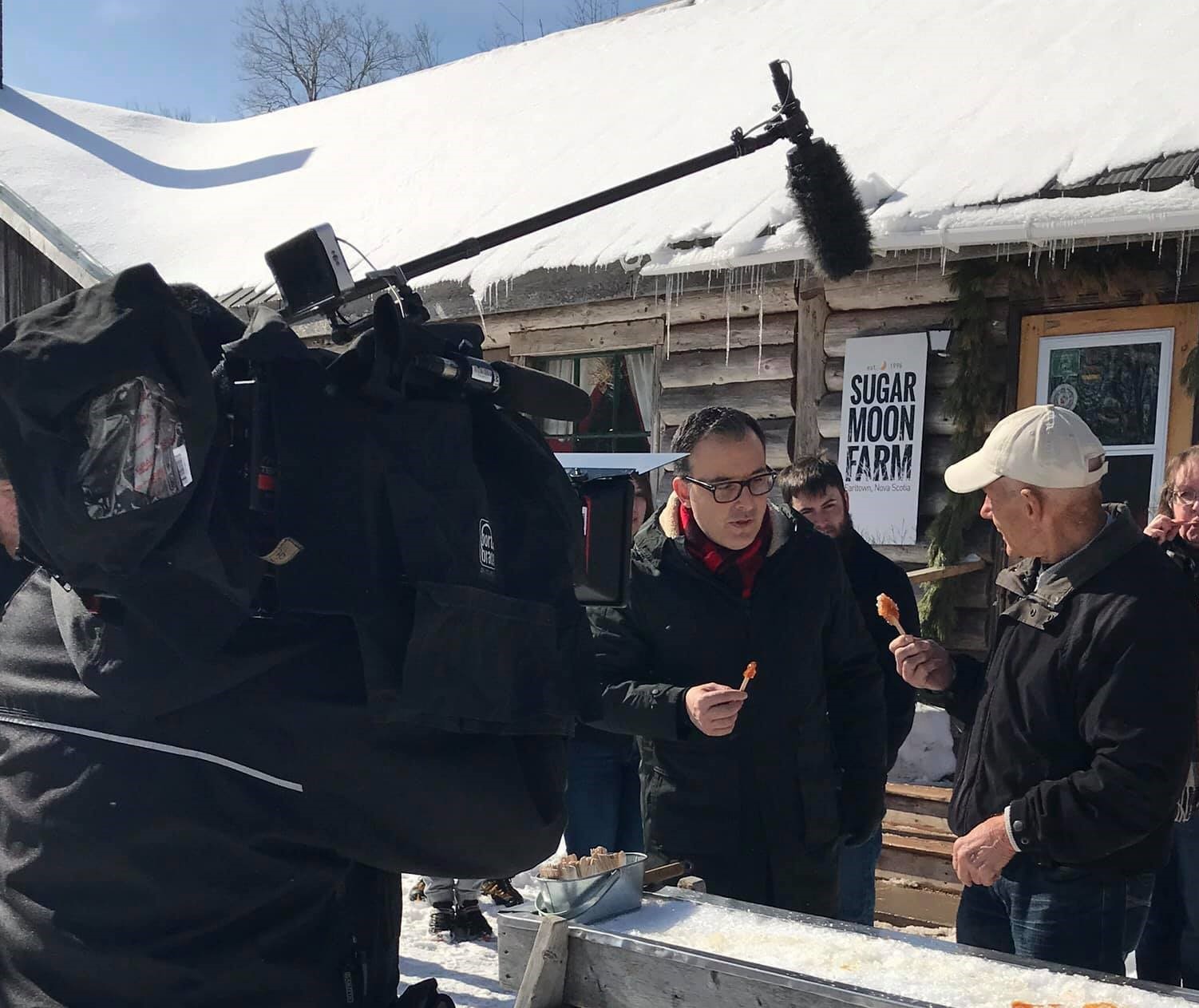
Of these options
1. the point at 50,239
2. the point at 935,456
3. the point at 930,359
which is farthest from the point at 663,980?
the point at 50,239

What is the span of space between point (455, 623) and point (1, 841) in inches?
19.7

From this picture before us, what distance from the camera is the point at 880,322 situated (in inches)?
247

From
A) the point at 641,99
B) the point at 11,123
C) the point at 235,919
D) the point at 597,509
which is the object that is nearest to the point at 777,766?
the point at 597,509

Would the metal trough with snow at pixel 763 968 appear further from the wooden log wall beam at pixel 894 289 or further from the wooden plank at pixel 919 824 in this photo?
the wooden log wall beam at pixel 894 289

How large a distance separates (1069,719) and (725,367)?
464cm

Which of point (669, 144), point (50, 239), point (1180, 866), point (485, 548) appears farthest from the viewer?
point (50, 239)

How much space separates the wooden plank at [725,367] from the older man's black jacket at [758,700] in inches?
143

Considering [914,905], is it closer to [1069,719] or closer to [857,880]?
[857,880]

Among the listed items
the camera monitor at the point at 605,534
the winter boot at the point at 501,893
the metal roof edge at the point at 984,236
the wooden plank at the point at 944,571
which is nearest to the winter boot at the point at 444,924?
the winter boot at the point at 501,893

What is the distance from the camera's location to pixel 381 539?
3.59 feet

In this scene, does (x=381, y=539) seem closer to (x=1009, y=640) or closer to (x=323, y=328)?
(x=1009, y=640)

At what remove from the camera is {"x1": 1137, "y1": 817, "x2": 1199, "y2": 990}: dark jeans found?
3.29m

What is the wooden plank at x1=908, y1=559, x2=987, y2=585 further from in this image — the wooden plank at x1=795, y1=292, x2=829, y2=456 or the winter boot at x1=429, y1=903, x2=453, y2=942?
the winter boot at x1=429, y1=903, x2=453, y2=942

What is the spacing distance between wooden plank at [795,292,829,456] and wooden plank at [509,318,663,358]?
105 cm
